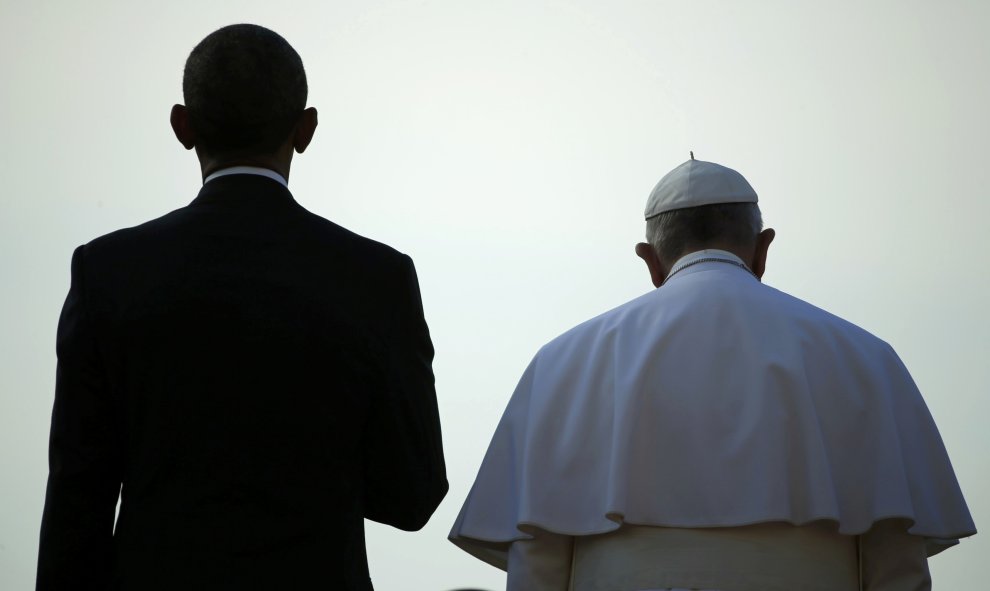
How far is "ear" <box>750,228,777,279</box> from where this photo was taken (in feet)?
13.4

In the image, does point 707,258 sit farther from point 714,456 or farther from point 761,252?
point 714,456

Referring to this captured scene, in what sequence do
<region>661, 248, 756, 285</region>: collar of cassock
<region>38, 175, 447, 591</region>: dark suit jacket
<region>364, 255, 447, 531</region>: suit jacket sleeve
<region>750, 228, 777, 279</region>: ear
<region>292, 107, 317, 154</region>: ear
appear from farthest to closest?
<region>750, 228, 777, 279</region>: ear
<region>661, 248, 756, 285</region>: collar of cassock
<region>292, 107, 317, 154</region>: ear
<region>364, 255, 447, 531</region>: suit jacket sleeve
<region>38, 175, 447, 591</region>: dark suit jacket

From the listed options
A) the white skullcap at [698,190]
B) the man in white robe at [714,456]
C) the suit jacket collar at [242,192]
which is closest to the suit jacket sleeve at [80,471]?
the suit jacket collar at [242,192]

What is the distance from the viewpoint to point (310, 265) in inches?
113

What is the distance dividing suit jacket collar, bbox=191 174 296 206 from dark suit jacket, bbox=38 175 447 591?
4 cm

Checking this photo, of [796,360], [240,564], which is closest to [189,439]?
[240,564]

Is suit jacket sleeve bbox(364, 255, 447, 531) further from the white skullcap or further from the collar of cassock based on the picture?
the white skullcap

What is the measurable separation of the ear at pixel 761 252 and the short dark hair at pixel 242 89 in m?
1.64

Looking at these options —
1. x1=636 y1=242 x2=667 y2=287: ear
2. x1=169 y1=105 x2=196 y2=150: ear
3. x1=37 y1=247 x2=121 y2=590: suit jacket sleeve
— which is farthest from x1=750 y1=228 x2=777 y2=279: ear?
x1=37 y1=247 x2=121 y2=590: suit jacket sleeve

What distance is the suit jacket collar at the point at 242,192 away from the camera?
116 inches

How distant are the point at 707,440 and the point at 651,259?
0.71m

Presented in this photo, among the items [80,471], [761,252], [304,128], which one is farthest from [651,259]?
[80,471]

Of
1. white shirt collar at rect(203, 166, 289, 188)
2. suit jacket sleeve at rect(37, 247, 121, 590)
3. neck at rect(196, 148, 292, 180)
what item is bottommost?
suit jacket sleeve at rect(37, 247, 121, 590)

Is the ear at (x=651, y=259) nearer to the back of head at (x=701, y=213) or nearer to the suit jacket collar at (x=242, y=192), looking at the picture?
the back of head at (x=701, y=213)
